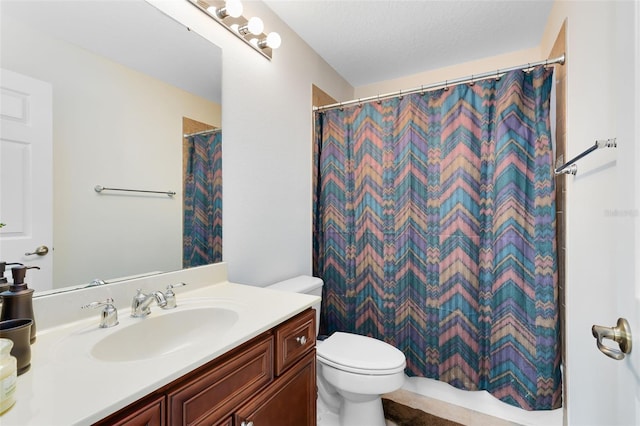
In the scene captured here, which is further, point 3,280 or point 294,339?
point 294,339

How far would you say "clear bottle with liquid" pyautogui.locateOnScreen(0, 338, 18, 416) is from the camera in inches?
19.1

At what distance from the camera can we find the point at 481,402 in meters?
1.77

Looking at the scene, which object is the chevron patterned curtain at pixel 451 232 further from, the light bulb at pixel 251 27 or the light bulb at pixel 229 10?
the light bulb at pixel 229 10

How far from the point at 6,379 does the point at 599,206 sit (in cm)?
165

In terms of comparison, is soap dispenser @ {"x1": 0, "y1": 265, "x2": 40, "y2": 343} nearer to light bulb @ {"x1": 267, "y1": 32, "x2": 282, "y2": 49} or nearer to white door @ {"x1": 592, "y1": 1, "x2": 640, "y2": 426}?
white door @ {"x1": 592, "y1": 1, "x2": 640, "y2": 426}

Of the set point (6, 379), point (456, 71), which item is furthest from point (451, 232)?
point (6, 379)

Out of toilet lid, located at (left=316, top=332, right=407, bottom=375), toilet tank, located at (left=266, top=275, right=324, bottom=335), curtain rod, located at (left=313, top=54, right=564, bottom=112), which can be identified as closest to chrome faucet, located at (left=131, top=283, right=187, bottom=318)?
toilet tank, located at (left=266, top=275, right=324, bottom=335)

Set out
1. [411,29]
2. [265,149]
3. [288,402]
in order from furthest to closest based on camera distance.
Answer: [411,29]
[265,149]
[288,402]

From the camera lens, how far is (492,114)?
67.7 inches

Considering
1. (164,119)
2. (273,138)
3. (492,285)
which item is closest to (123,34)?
(164,119)

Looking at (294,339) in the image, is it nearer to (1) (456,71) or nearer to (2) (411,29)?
(2) (411,29)

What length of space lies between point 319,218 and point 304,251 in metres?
0.29

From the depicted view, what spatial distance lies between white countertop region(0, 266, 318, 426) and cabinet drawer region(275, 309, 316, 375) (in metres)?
0.05

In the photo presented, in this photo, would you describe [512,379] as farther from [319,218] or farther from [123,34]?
[123,34]
